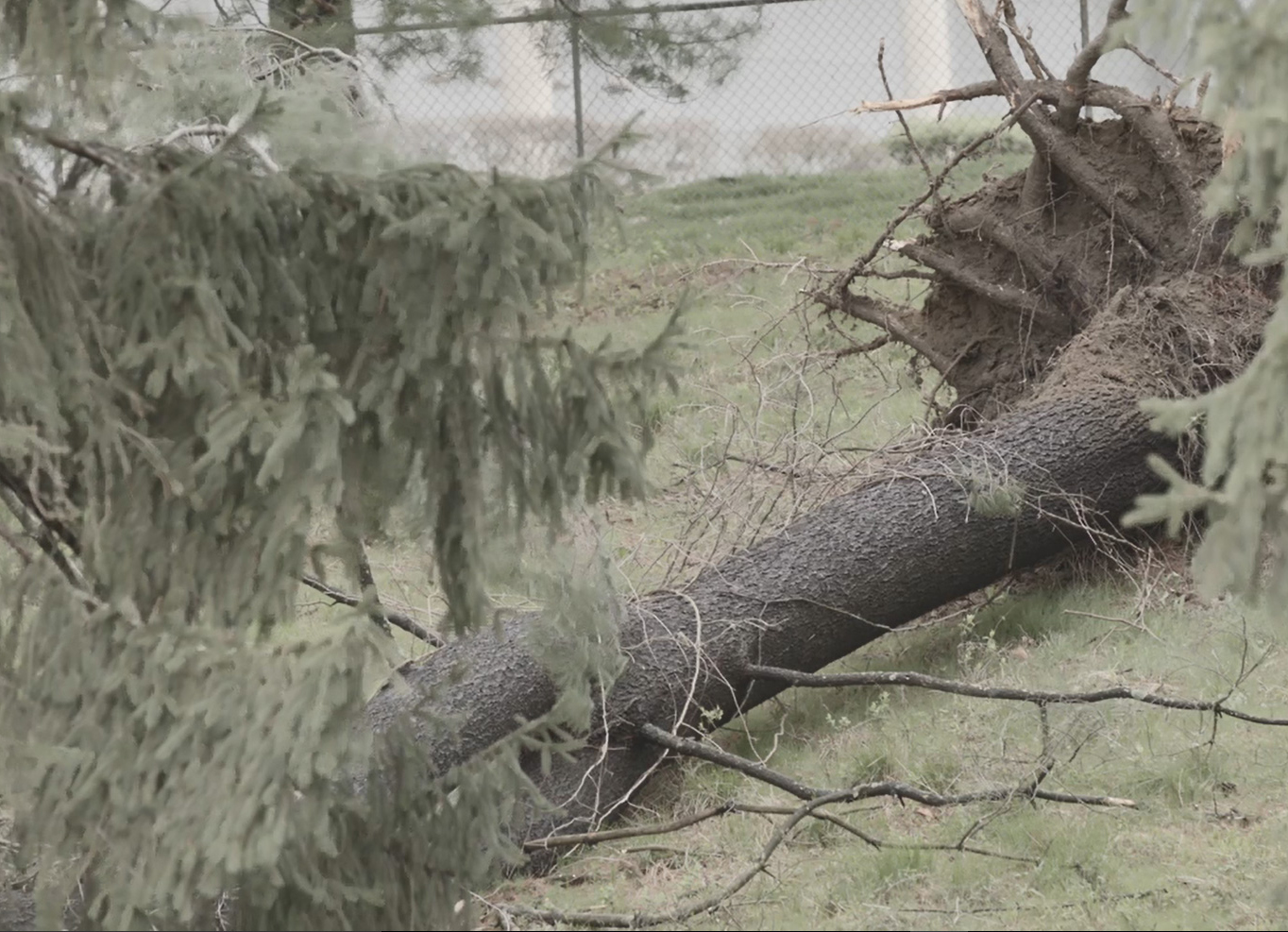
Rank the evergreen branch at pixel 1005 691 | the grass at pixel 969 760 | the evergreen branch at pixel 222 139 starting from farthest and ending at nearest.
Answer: the evergreen branch at pixel 1005 691 < the grass at pixel 969 760 < the evergreen branch at pixel 222 139

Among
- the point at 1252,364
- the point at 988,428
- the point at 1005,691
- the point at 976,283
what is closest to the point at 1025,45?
the point at 976,283

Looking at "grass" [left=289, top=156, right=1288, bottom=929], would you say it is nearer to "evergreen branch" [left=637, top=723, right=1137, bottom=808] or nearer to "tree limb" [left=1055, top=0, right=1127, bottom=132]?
"evergreen branch" [left=637, top=723, right=1137, bottom=808]

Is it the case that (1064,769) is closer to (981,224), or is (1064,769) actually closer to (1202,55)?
(1202,55)

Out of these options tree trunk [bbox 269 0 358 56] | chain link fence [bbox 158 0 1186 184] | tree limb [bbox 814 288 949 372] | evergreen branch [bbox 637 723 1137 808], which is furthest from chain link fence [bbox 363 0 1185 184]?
evergreen branch [bbox 637 723 1137 808]

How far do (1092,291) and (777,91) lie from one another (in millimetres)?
10221

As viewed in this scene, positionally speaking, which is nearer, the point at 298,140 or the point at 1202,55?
the point at 1202,55

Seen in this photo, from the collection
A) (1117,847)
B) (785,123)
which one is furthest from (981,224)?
(785,123)

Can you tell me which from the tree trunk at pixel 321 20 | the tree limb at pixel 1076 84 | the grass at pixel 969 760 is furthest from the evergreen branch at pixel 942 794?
the tree trunk at pixel 321 20

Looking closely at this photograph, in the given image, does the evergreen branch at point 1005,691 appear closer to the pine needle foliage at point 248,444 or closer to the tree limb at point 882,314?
the tree limb at point 882,314

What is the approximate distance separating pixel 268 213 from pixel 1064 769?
3.56 m

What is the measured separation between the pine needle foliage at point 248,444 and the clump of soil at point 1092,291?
172 inches

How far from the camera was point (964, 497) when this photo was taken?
7016 millimetres

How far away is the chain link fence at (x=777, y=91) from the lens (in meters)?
15.9

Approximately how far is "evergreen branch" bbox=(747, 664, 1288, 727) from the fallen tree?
139 mm
